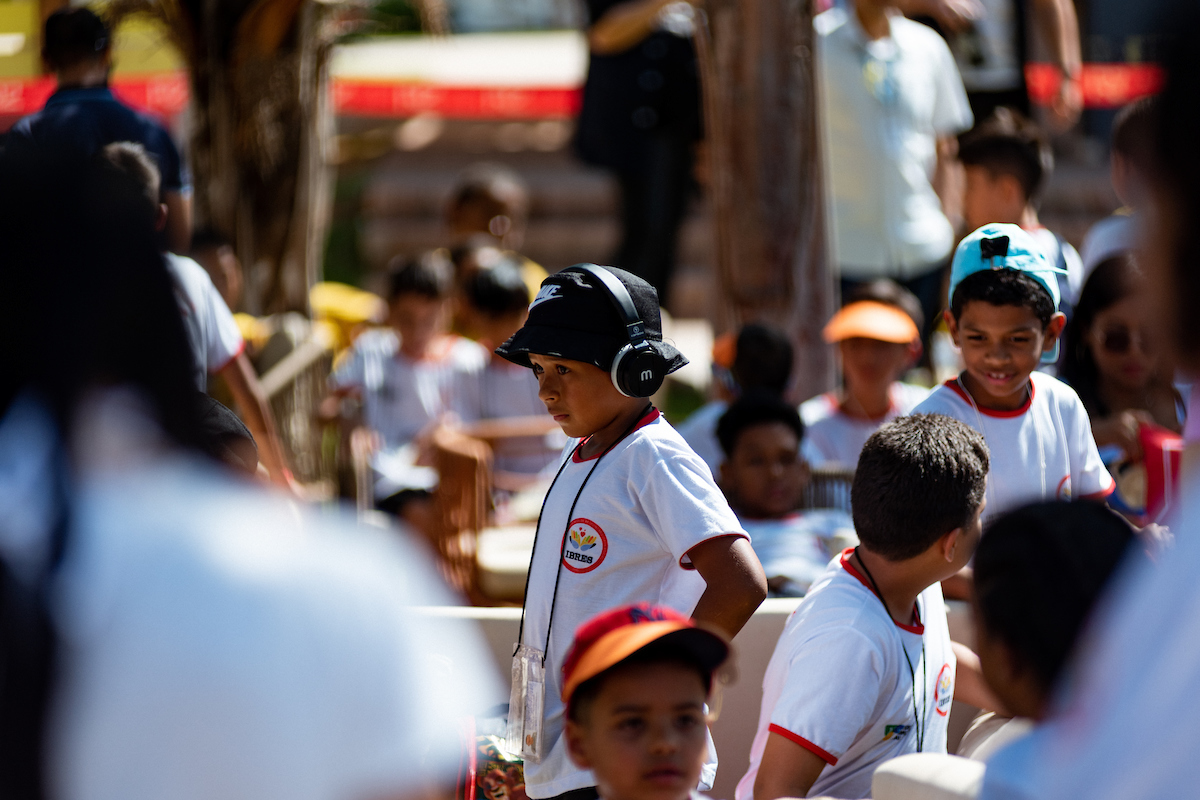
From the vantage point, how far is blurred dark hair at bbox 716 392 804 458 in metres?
4.10

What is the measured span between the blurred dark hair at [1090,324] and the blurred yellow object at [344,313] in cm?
436

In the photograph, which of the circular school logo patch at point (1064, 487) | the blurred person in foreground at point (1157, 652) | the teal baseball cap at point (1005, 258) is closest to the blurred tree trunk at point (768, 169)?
the teal baseball cap at point (1005, 258)

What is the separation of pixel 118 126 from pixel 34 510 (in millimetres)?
3360

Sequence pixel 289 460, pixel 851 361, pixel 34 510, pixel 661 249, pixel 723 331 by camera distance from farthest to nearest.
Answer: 1. pixel 661 249
2. pixel 289 460
3. pixel 723 331
4. pixel 851 361
5. pixel 34 510

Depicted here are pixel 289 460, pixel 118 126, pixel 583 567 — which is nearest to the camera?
pixel 583 567

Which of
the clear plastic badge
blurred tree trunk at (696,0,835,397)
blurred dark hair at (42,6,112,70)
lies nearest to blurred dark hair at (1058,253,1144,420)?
blurred tree trunk at (696,0,835,397)

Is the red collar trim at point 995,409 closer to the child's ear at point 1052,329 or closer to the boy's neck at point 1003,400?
the boy's neck at point 1003,400

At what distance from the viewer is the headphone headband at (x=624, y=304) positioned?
96.2 inches

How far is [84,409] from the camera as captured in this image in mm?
1153

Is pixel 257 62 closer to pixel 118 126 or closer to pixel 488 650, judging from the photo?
pixel 118 126

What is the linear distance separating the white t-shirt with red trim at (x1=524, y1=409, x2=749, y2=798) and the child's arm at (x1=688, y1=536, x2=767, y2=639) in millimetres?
42

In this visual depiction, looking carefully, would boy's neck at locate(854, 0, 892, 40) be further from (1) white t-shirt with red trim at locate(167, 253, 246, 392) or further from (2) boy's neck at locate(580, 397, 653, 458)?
Answer: (2) boy's neck at locate(580, 397, 653, 458)

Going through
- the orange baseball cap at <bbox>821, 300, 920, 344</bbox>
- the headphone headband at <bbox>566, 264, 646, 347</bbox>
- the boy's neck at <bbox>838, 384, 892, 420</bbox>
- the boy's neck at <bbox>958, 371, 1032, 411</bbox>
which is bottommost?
the boy's neck at <bbox>838, 384, 892, 420</bbox>

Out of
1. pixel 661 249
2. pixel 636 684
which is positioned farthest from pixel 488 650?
pixel 661 249
